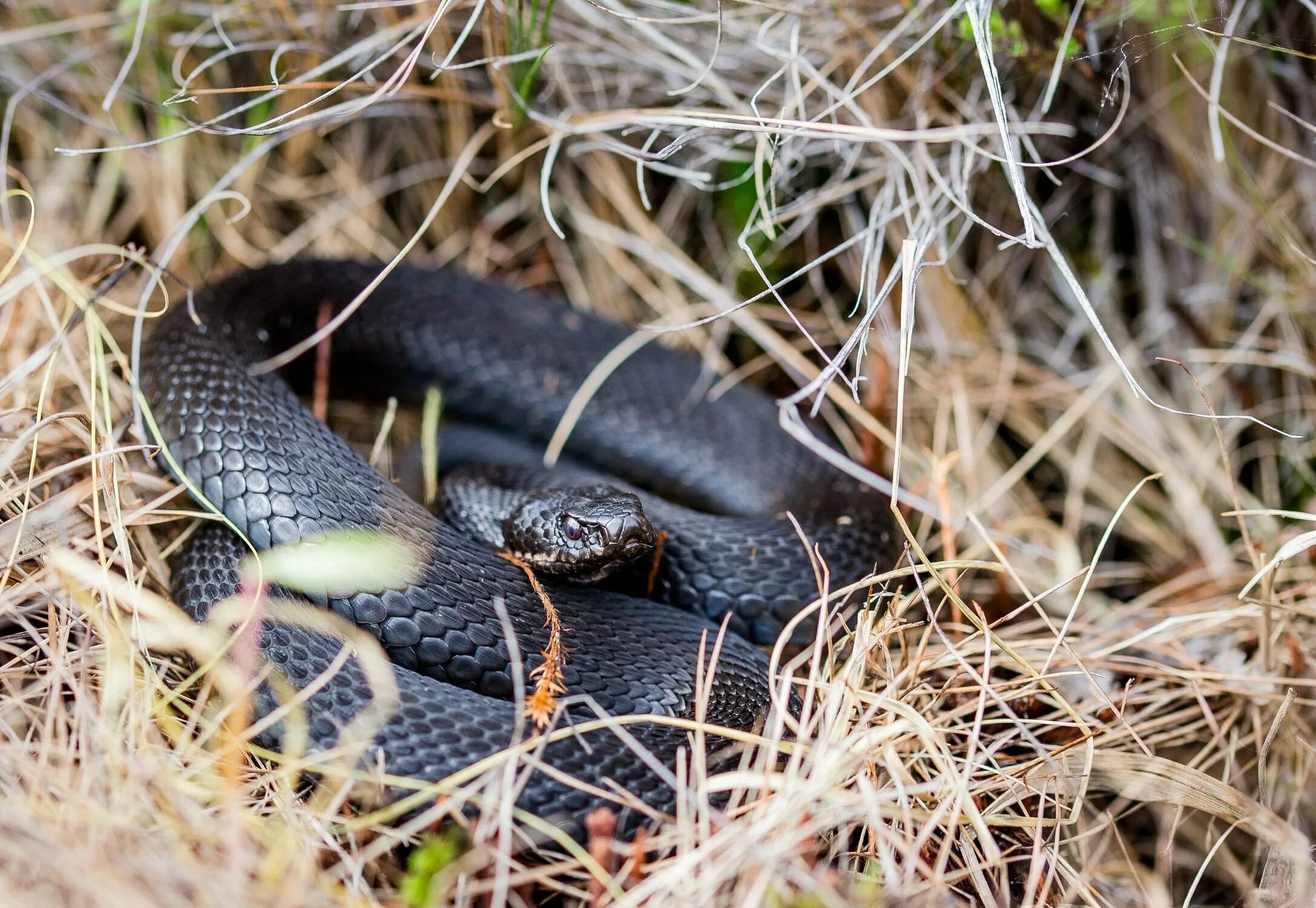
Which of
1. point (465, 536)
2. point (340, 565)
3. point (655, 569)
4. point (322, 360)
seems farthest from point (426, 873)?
point (322, 360)

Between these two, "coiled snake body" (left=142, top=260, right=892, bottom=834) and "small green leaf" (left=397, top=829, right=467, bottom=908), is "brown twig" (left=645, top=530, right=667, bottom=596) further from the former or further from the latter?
"small green leaf" (left=397, top=829, right=467, bottom=908)

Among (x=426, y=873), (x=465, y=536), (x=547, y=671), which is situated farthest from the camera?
(x=465, y=536)

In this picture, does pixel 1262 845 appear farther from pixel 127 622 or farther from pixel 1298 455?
pixel 127 622

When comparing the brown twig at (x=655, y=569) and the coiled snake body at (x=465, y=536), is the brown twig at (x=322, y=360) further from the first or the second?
the brown twig at (x=655, y=569)

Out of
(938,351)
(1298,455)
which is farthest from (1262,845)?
(938,351)

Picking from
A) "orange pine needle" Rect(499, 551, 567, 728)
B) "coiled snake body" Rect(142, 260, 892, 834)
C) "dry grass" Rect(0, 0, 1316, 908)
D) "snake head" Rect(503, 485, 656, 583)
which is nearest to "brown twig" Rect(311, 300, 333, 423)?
"coiled snake body" Rect(142, 260, 892, 834)

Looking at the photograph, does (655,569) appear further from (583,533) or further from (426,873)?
(426,873)
